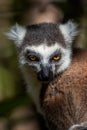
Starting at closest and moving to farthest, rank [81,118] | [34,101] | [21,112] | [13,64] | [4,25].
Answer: [81,118], [34,101], [21,112], [13,64], [4,25]

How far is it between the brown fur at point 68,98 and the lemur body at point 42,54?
0.10 m

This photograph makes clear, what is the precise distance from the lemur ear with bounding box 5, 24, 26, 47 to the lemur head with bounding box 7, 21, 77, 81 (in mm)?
35

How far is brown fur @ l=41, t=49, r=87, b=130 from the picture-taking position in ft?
26.1

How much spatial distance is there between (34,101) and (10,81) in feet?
5.26

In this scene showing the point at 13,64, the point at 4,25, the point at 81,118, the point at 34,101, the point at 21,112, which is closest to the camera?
the point at 81,118

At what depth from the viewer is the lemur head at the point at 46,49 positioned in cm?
809

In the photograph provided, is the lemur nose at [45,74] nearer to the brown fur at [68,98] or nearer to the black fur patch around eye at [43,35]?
the brown fur at [68,98]

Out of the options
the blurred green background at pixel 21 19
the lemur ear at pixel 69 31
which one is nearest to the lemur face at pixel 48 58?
the lemur ear at pixel 69 31

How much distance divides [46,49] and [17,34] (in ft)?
2.32

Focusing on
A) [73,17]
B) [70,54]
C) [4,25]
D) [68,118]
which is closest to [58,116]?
[68,118]

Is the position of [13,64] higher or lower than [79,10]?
lower

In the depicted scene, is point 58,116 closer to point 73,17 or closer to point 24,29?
point 24,29

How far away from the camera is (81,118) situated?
7.93 m

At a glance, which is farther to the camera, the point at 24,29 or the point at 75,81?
the point at 24,29
